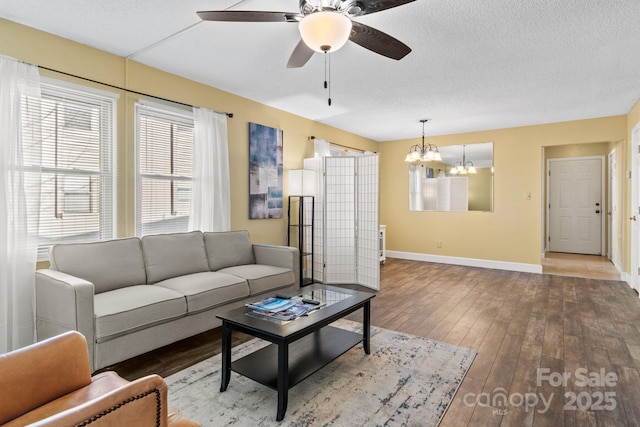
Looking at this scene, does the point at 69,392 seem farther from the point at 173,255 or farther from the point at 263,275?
the point at 263,275

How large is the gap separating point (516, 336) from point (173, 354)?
2935mm

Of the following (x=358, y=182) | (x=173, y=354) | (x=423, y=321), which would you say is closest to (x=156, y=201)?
(x=173, y=354)

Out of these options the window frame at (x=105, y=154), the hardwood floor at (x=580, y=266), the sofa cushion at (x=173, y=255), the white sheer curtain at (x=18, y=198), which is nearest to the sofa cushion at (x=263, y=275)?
the sofa cushion at (x=173, y=255)

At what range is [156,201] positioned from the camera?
3582 millimetres

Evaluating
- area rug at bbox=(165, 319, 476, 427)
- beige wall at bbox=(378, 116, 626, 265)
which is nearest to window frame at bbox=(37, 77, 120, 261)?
area rug at bbox=(165, 319, 476, 427)

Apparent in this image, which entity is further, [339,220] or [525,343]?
[339,220]

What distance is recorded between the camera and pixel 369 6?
185 centimetres

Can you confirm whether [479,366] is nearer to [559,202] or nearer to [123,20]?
[123,20]

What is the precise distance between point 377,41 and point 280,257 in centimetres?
241

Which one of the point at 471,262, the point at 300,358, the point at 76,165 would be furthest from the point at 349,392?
the point at 471,262

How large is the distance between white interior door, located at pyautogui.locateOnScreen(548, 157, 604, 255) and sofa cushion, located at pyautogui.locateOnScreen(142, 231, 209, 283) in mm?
7758

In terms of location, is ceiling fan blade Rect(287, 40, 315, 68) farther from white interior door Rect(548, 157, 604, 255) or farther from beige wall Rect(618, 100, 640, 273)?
white interior door Rect(548, 157, 604, 255)

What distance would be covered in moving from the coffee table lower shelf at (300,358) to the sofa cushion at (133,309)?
2.31 feet

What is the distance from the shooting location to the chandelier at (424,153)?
5578 millimetres
